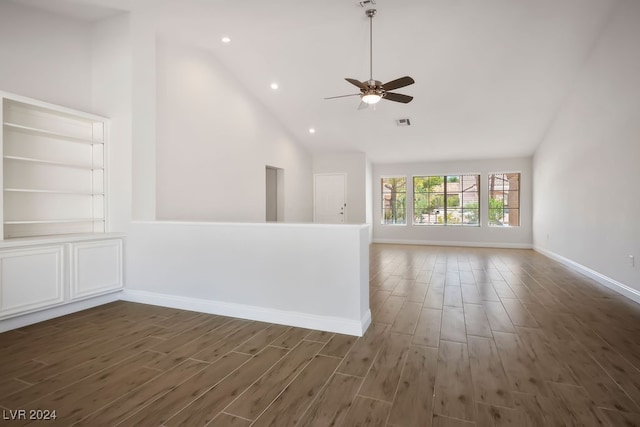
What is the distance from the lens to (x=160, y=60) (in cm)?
436

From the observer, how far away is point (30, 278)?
2.91 metres

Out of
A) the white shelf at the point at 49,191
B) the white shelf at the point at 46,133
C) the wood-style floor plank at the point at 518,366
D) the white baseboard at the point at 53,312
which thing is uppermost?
the white shelf at the point at 46,133

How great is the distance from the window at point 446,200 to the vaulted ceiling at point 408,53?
190 cm

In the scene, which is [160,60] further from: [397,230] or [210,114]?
[397,230]

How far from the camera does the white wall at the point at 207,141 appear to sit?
4441 mm

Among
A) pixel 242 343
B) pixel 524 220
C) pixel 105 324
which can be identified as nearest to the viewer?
pixel 242 343

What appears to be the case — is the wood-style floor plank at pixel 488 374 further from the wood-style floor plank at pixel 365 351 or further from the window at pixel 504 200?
the window at pixel 504 200

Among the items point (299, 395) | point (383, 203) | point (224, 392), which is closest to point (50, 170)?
point (224, 392)

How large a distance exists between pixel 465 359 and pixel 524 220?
7.48 m

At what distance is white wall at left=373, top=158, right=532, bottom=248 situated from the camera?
8367 mm

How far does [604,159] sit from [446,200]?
15.6 feet

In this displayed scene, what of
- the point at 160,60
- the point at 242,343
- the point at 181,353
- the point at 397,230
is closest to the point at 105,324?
the point at 181,353

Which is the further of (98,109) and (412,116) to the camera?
(412,116)

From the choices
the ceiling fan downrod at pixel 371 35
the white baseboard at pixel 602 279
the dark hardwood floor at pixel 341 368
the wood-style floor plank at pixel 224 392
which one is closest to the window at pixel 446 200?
the white baseboard at pixel 602 279
